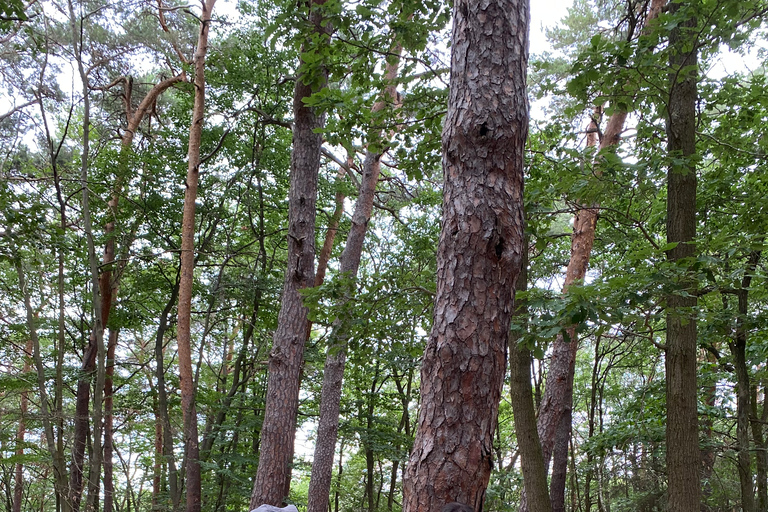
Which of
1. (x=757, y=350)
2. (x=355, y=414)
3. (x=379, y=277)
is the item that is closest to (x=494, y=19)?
(x=379, y=277)

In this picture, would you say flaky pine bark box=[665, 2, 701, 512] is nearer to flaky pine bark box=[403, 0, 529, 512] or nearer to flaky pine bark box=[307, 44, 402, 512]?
flaky pine bark box=[403, 0, 529, 512]

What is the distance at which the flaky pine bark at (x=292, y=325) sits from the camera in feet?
15.9

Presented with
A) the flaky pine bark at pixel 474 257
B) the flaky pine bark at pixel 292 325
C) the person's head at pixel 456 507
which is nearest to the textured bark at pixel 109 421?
the flaky pine bark at pixel 292 325

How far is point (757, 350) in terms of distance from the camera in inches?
221

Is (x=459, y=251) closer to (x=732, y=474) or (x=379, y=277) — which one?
(x=379, y=277)

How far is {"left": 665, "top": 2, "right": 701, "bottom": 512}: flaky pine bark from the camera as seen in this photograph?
11.9ft

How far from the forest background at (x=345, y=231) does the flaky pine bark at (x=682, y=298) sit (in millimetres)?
112

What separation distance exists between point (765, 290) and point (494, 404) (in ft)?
9.97

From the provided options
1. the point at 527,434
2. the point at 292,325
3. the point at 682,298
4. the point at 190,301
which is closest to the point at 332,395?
the point at 190,301

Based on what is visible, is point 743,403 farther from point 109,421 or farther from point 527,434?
point 109,421

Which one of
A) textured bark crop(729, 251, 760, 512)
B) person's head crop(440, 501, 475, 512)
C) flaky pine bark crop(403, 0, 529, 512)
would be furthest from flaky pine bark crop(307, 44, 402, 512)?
person's head crop(440, 501, 475, 512)

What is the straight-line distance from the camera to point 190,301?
8000 millimetres

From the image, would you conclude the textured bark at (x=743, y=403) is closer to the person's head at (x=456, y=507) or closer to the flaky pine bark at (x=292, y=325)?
the flaky pine bark at (x=292, y=325)

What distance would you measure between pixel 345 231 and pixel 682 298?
7.27 meters
